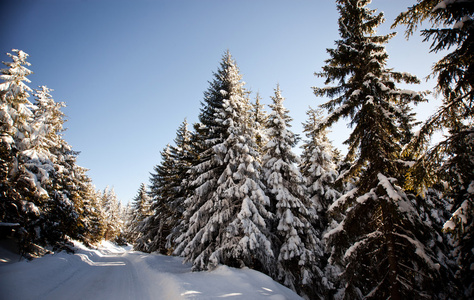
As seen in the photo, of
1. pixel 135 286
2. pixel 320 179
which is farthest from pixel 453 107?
pixel 135 286

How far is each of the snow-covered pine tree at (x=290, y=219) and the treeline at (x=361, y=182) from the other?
82mm

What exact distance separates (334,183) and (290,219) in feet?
18.7

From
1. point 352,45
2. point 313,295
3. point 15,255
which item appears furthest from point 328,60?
point 15,255

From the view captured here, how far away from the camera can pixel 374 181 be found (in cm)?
827

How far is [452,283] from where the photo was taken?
6.75 meters

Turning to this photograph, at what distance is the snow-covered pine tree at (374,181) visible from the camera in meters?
7.00

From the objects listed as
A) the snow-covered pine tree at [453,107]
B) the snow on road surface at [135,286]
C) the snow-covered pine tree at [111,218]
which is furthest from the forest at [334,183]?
the snow-covered pine tree at [111,218]

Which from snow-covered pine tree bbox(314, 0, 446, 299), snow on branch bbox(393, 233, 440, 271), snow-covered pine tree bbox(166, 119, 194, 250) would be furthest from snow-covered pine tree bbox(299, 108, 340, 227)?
snow-covered pine tree bbox(166, 119, 194, 250)

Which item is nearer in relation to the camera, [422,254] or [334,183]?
[422,254]

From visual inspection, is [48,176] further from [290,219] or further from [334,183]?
[334,183]

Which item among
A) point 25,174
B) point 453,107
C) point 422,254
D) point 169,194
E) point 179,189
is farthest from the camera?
point 169,194

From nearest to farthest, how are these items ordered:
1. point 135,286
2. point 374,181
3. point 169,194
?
point 374,181 → point 135,286 → point 169,194

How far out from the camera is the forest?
5.45 m

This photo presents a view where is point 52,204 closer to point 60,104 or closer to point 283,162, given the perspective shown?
point 60,104
